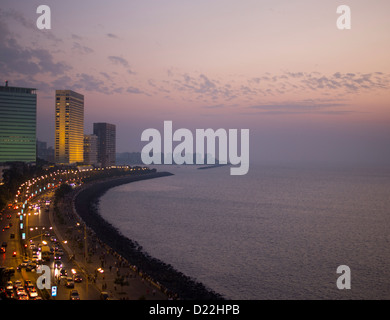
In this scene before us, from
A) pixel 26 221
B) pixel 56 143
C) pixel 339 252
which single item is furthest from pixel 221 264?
pixel 56 143

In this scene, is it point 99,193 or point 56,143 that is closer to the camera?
point 99,193

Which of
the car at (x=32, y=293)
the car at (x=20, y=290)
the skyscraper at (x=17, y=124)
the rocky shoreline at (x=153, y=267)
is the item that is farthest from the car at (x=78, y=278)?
the skyscraper at (x=17, y=124)

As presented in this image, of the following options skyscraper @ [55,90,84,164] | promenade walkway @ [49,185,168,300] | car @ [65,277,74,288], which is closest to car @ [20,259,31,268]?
promenade walkway @ [49,185,168,300]

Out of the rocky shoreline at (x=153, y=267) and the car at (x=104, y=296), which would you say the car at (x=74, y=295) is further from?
the rocky shoreline at (x=153, y=267)

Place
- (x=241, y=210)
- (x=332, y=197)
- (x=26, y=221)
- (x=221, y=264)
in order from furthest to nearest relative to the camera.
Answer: (x=332, y=197) < (x=241, y=210) < (x=26, y=221) < (x=221, y=264)
